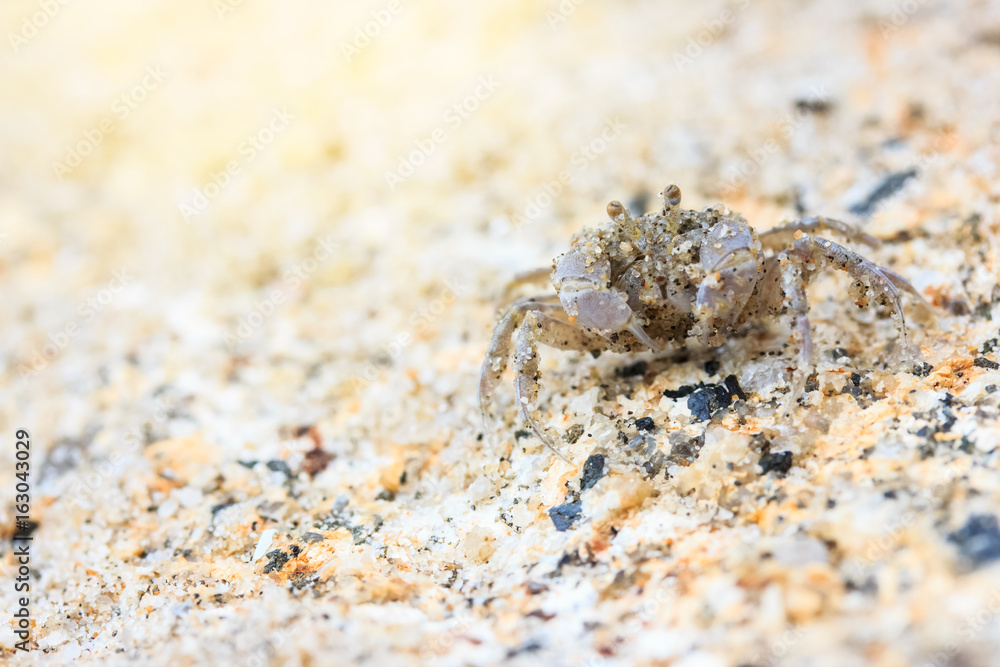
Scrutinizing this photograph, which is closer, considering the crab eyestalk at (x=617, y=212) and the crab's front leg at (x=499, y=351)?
the crab eyestalk at (x=617, y=212)

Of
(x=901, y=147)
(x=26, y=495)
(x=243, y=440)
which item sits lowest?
(x=26, y=495)

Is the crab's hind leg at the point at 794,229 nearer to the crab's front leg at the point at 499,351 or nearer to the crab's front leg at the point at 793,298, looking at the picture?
the crab's front leg at the point at 793,298

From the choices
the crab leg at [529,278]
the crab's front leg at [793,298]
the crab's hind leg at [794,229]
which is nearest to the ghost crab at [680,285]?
the crab's front leg at [793,298]

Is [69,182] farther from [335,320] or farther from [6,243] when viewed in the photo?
[335,320]

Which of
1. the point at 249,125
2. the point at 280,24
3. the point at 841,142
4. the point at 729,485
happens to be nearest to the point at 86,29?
the point at 280,24

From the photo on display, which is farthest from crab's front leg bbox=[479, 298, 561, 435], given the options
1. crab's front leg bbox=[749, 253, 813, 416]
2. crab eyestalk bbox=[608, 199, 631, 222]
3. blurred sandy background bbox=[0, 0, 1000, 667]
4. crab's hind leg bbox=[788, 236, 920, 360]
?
crab's hind leg bbox=[788, 236, 920, 360]

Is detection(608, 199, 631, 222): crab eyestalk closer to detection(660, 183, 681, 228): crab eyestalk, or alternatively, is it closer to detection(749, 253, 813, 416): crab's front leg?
detection(660, 183, 681, 228): crab eyestalk
